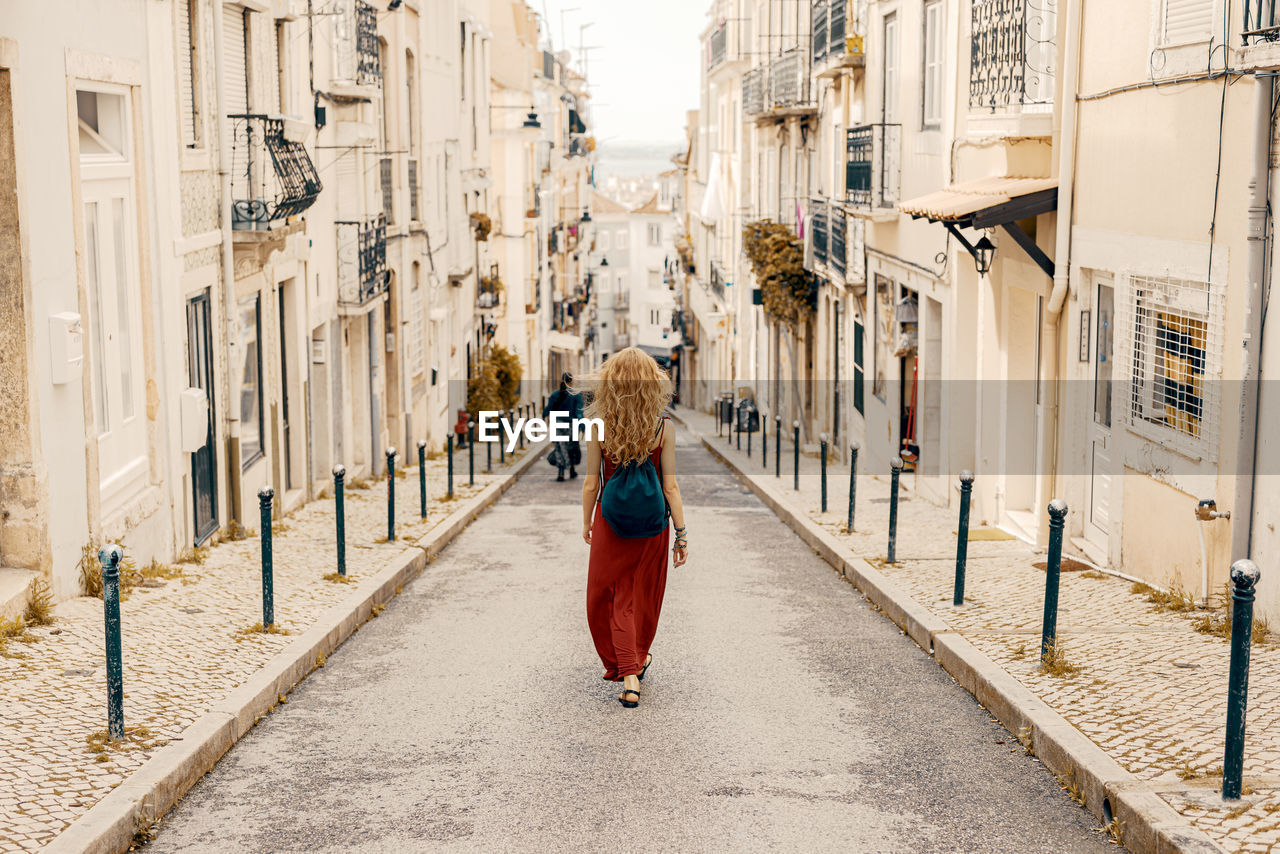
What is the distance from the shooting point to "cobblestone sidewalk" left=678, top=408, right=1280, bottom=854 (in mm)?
5402

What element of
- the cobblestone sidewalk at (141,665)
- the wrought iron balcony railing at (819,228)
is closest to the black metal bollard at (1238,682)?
the cobblestone sidewalk at (141,665)

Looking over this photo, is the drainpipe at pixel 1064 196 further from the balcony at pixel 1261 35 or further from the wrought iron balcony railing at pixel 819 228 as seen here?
the wrought iron balcony railing at pixel 819 228

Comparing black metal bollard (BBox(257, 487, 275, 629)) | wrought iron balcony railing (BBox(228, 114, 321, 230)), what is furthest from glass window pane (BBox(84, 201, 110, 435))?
wrought iron balcony railing (BBox(228, 114, 321, 230))

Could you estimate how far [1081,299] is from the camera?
11141 millimetres

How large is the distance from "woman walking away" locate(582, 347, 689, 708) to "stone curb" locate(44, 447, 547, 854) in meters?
1.77

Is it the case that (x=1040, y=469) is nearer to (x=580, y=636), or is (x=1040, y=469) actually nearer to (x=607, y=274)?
(x=580, y=636)

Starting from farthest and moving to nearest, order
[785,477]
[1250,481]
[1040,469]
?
1. [785,477]
2. [1040,469]
3. [1250,481]

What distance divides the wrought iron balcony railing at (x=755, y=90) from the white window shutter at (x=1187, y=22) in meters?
21.2

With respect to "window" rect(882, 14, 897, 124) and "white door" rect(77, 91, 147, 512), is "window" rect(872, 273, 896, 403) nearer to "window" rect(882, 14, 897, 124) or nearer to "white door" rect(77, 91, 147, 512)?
"window" rect(882, 14, 897, 124)

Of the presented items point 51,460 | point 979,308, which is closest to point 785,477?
point 979,308

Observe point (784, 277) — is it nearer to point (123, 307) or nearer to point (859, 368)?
point (859, 368)

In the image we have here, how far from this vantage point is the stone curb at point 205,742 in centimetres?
520

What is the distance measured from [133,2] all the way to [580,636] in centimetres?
570

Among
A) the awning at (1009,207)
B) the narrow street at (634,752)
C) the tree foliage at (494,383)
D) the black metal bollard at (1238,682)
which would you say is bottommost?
the tree foliage at (494,383)
